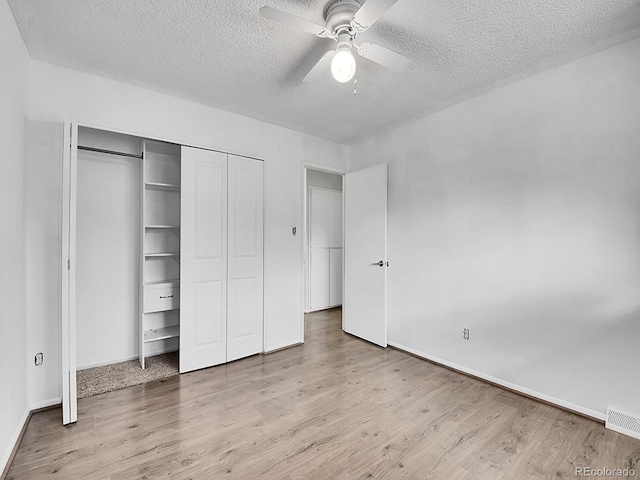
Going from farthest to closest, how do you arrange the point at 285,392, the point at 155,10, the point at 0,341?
the point at 285,392 → the point at 155,10 → the point at 0,341

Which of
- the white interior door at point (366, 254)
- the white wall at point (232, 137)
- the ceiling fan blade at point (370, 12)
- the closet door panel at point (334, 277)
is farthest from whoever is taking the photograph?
the closet door panel at point (334, 277)

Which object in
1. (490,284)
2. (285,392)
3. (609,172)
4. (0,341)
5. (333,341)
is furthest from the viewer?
(333,341)

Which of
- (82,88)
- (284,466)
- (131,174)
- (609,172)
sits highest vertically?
(82,88)

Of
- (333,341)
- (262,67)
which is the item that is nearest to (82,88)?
(262,67)

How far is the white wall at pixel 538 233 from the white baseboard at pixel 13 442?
3221 mm

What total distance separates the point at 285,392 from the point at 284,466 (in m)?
0.85

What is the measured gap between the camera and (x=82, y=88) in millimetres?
2457

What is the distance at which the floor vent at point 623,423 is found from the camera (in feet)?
6.47

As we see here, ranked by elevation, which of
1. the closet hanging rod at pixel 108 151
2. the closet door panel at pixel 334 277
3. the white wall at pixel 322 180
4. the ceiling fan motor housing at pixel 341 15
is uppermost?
the ceiling fan motor housing at pixel 341 15

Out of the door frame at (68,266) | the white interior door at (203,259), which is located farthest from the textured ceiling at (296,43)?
the white interior door at (203,259)

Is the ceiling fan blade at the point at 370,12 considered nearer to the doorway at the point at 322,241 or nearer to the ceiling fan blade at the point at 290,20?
the ceiling fan blade at the point at 290,20

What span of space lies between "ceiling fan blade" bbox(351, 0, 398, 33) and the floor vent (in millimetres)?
2850

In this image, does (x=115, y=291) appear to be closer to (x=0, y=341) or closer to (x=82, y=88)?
Result: (x=0, y=341)

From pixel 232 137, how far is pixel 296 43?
1.41 meters
